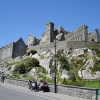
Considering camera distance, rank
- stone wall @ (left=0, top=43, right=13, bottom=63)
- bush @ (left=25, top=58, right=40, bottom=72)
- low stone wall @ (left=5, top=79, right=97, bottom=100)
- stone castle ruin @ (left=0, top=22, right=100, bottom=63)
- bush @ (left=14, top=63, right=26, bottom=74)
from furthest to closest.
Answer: stone wall @ (left=0, top=43, right=13, bottom=63) < stone castle ruin @ (left=0, top=22, right=100, bottom=63) < bush @ (left=25, top=58, right=40, bottom=72) < bush @ (left=14, top=63, right=26, bottom=74) < low stone wall @ (left=5, top=79, right=97, bottom=100)

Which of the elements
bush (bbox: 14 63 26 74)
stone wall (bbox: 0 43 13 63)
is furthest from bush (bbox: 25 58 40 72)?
stone wall (bbox: 0 43 13 63)

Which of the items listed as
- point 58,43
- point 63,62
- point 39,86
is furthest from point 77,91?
point 58,43

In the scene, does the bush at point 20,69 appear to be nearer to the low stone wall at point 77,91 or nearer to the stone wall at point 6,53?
the stone wall at point 6,53

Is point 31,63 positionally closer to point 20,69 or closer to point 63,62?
point 20,69

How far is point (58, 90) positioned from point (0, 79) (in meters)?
15.8

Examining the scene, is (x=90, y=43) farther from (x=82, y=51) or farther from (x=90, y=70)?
(x=90, y=70)

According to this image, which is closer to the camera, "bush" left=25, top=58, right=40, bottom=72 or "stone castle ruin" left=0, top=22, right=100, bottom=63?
"bush" left=25, top=58, right=40, bottom=72

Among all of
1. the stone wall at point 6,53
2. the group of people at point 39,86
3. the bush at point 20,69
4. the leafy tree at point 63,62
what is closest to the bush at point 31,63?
Result: the bush at point 20,69

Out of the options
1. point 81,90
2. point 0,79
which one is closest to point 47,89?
point 81,90

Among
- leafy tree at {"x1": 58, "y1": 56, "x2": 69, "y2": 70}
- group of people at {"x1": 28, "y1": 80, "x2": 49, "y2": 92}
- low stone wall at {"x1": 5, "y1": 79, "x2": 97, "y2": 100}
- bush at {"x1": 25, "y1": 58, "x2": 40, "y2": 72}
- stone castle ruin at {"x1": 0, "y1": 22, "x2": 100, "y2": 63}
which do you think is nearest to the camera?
low stone wall at {"x1": 5, "y1": 79, "x2": 97, "y2": 100}

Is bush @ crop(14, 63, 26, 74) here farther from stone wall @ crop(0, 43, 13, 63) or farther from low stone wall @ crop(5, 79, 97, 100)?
low stone wall @ crop(5, 79, 97, 100)

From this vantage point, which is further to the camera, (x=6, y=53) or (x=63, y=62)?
(x=6, y=53)

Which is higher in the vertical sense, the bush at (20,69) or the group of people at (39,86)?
the bush at (20,69)

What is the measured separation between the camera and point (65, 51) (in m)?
49.5
